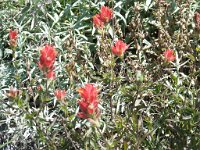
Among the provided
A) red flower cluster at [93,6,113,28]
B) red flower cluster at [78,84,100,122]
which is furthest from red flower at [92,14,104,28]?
red flower cluster at [78,84,100,122]

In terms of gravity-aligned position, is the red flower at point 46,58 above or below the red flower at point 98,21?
below

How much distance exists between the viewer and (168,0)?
2875mm

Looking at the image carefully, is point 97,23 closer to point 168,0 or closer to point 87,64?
point 87,64

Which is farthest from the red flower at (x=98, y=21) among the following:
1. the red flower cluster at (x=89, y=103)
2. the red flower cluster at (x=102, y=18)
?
the red flower cluster at (x=89, y=103)

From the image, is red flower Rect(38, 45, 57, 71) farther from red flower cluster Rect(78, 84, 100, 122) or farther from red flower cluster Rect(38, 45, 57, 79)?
red flower cluster Rect(78, 84, 100, 122)

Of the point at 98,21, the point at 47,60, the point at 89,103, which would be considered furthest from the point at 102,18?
the point at 89,103

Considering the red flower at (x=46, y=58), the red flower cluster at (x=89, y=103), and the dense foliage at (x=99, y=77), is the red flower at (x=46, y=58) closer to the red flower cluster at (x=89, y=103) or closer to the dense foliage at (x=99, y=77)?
the dense foliage at (x=99, y=77)

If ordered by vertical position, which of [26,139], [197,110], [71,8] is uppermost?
[71,8]

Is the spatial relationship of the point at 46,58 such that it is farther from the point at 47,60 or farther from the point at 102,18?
the point at 102,18

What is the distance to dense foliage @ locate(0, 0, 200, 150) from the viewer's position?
6.68ft

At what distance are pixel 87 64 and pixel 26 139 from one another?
Result: 543 millimetres

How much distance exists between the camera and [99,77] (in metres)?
2.68

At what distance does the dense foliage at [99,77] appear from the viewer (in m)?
2.04

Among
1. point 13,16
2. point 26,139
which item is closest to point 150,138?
point 26,139
